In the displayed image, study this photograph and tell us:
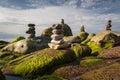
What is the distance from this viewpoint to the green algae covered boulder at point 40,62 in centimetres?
2242

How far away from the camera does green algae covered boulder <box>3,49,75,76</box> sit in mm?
22422

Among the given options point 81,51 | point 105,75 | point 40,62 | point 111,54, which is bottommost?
point 111,54

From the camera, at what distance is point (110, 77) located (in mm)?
16125

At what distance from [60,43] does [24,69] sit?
5.27 m

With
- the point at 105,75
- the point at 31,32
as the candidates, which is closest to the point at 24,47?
the point at 31,32

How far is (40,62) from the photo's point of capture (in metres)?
23.0

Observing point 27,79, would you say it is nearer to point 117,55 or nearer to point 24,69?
point 24,69

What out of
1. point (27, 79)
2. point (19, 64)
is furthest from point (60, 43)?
point (27, 79)

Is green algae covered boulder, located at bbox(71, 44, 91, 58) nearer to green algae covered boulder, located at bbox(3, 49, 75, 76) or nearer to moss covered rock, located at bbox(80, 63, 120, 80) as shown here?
green algae covered boulder, located at bbox(3, 49, 75, 76)

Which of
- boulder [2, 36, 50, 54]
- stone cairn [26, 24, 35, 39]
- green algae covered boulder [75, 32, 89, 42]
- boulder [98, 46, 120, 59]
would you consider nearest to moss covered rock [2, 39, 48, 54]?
boulder [2, 36, 50, 54]

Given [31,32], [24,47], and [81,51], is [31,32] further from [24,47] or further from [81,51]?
[81,51]

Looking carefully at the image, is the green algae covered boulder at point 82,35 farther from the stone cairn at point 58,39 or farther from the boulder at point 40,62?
the boulder at point 40,62

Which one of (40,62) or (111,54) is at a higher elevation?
(40,62)

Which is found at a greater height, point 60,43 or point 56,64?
point 60,43
